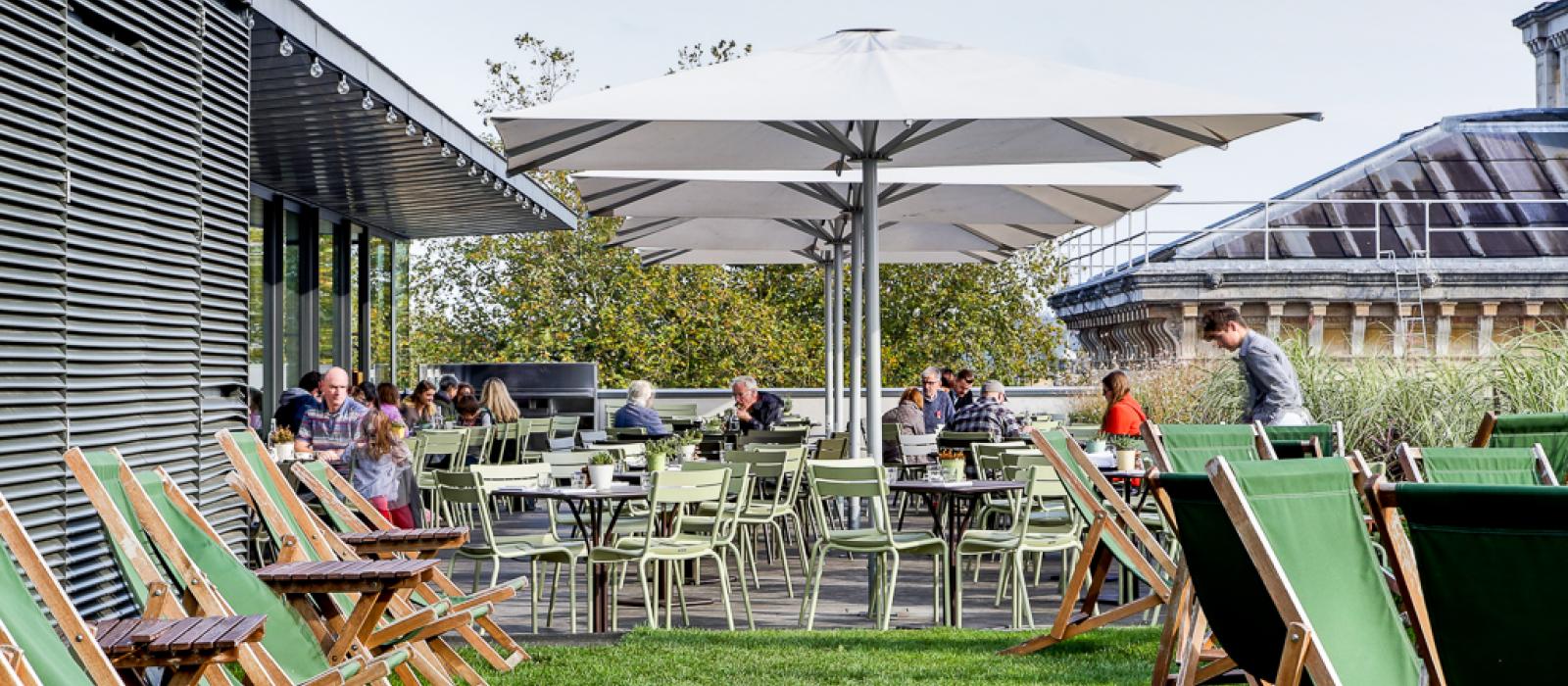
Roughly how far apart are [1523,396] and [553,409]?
11.9 metres

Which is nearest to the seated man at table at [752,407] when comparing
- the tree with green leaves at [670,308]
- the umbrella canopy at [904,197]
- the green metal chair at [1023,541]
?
the umbrella canopy at [904,197]

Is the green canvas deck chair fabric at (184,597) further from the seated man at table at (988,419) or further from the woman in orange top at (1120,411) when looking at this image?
the seated man at table at (988,419)

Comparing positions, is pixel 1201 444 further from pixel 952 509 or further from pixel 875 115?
pixel 875 115

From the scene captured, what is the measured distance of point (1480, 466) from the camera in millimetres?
4711

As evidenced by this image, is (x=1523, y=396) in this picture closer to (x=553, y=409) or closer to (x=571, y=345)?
(x=553, y=409)

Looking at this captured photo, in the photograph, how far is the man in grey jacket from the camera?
846cm

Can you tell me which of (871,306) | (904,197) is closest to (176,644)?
(871,306)

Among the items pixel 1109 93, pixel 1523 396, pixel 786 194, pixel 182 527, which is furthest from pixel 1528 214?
pixel 182 527

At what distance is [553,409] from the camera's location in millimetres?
19984

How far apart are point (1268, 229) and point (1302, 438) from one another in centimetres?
1503

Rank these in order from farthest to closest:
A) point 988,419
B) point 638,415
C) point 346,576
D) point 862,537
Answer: point 638,415 → point 988,419 → point 862,537 → point 346,576

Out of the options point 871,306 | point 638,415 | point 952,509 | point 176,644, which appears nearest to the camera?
point 176,644

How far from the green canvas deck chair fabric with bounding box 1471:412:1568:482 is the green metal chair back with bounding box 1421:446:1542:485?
2.01m

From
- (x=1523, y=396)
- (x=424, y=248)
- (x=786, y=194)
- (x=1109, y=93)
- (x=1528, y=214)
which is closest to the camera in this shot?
(x=1109, y=93)
